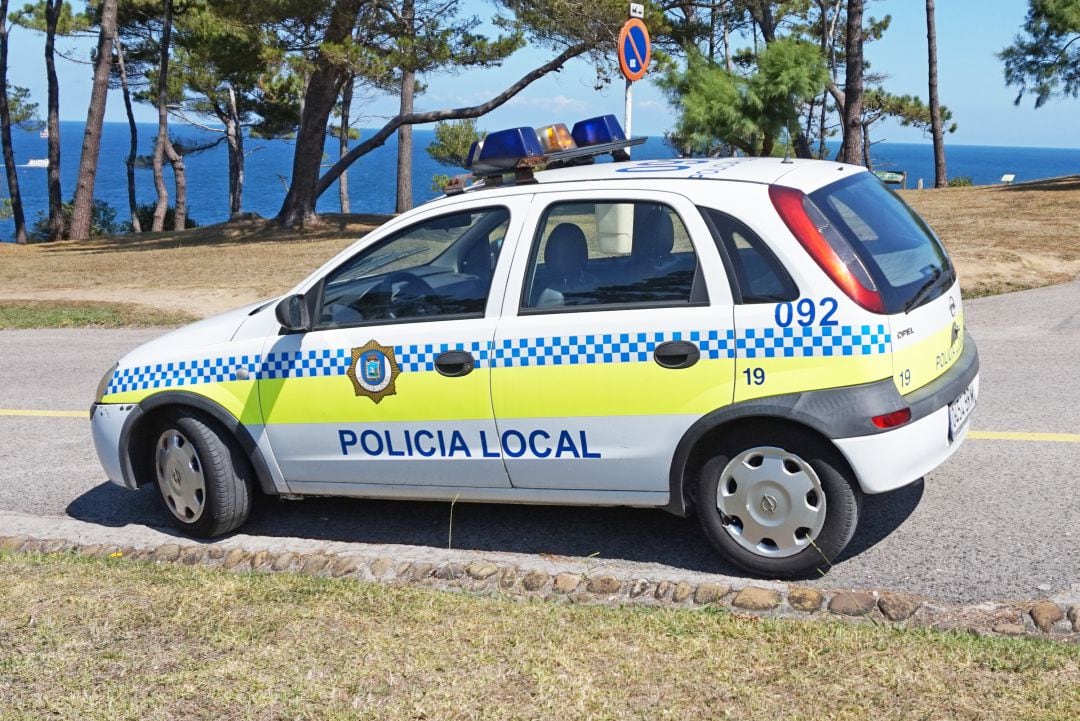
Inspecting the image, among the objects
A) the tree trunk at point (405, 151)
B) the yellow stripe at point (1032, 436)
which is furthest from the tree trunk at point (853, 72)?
the yellow stripe at point (1032, 436)

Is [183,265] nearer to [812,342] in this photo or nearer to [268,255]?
[268,255]

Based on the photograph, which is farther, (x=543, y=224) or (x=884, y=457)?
(x=543, y=224)

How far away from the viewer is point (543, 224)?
532 centimetres

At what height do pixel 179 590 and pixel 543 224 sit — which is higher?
pixel 543 224

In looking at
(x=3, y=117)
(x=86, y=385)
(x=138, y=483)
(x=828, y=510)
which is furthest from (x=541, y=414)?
(x=3, y=117)

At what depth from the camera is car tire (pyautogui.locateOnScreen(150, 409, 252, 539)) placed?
589 centimetres

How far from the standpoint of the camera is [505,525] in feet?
19.5

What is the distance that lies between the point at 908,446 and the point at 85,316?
12075 mm

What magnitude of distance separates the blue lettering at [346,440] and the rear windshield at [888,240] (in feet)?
7.70

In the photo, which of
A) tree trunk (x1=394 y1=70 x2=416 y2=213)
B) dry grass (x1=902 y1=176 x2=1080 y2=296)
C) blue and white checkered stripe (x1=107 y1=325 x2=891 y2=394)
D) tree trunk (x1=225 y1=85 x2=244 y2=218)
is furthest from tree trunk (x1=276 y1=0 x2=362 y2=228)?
tree trunk (x1=225 y1=85 x2=244 y2=218)

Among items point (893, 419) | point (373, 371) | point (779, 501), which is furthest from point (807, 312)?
point (373, 371)

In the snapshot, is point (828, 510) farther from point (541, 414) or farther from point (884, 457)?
point (541, 414)

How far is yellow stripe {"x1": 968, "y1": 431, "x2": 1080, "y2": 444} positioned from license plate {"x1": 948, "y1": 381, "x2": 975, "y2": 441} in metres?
1.57

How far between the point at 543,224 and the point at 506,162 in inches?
23.0
